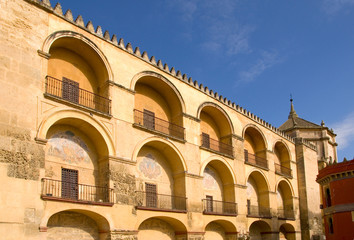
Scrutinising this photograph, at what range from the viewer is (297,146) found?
35875mm

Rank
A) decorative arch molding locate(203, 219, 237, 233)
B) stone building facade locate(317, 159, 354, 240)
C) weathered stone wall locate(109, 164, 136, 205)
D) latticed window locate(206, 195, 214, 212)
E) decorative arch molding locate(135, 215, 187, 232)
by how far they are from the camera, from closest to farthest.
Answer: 1. weathered stone wall locate(109, 164, 136, 205)
2. decorative arch molding locate(135, 215, 187, 232)
3. latticed window locate(206, 195, 214, 212)
4. decorative arch molding locate(203, 219, 237, 233)
5. stone building facade locate(317, 159, 354, 240)

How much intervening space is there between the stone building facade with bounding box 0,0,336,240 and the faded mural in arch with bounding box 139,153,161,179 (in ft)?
0.18

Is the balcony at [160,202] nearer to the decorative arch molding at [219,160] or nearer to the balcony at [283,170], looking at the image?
the decorative arch molding at [219,160]

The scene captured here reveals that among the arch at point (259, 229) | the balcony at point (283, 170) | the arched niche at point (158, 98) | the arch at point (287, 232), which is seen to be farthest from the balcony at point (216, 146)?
the arch at point (287, 232)

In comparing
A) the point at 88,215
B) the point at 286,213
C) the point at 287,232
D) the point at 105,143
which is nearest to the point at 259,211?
the point at 286,213

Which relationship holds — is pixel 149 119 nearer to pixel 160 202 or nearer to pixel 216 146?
pixel 160 202

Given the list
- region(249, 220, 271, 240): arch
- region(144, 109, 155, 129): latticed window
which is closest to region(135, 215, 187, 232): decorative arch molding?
region(144, 109, 155, 129): latticed window

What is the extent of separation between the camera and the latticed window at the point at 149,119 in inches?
834

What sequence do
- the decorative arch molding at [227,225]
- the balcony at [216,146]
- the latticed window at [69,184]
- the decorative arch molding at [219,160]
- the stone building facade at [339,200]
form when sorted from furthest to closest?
the balcony at [216,146], the stone building facade at [339,200], the decorative arch molding at [227,225], the decorative arch molding at [219,160], the latticed window at [69,184]

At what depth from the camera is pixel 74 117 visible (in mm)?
16375

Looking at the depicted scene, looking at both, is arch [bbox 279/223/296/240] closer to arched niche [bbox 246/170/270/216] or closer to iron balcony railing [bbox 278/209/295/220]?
iron balcony railing [bbox 278/209/295/220]

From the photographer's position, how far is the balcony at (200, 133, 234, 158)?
83.3 feet

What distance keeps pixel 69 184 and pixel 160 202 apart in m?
5.90

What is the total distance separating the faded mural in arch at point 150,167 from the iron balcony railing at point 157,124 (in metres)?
1.64
